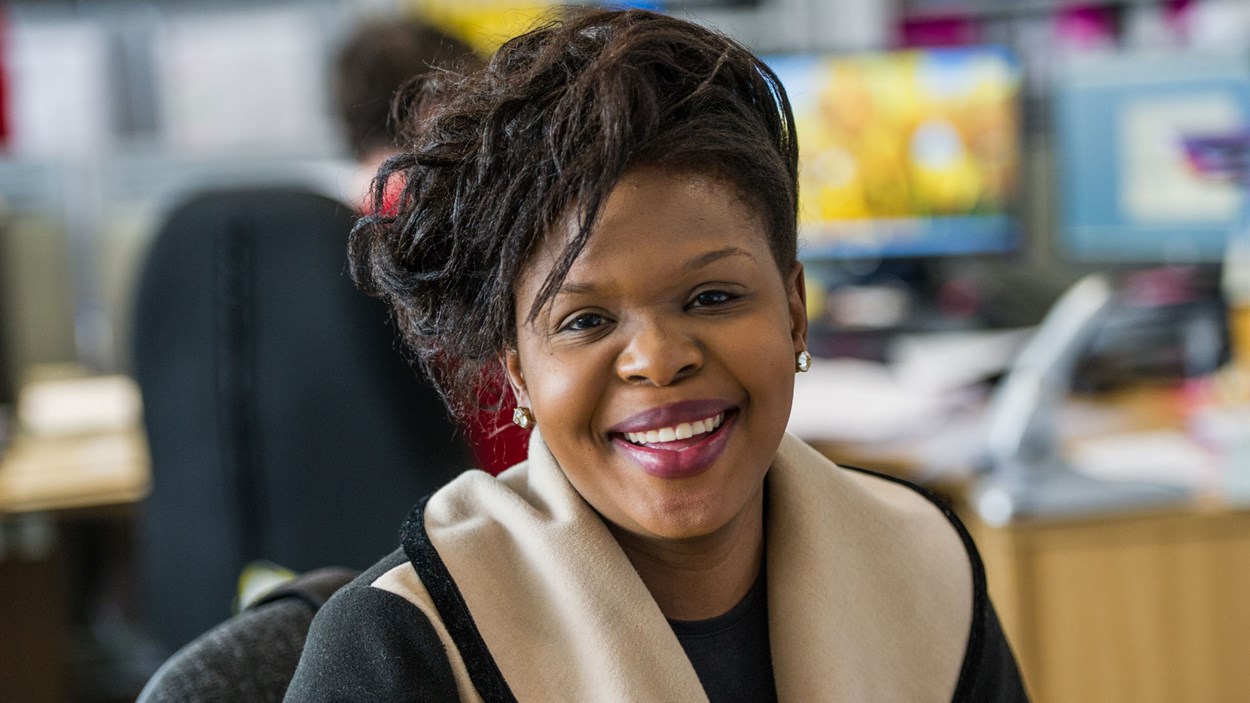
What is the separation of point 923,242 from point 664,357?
72.8 inches

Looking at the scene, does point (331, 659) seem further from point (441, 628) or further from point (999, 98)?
point (999, 98)

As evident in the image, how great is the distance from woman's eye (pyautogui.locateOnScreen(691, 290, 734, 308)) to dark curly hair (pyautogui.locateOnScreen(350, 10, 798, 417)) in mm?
69

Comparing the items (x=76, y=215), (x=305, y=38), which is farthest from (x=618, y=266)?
(x=305, y=38)

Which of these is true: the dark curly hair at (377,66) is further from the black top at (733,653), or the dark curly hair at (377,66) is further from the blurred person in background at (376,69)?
the black top at (733,653)

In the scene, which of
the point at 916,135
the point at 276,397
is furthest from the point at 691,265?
the point at 916,135

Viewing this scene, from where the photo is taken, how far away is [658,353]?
0.89 metres

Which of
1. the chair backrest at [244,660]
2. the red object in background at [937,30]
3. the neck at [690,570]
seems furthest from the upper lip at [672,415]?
the red object in background at [937,30]

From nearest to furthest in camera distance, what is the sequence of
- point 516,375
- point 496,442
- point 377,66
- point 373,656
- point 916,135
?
1. point 373,656
2. point 516,375
3. point 496,442
4. point 377,66
5. point 916,135

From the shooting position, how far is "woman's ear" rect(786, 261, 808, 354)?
1.01 meters

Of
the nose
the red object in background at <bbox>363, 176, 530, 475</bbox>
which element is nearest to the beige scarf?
the nose

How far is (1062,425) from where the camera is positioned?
2168 millimetres

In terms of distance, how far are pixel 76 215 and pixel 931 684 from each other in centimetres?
244

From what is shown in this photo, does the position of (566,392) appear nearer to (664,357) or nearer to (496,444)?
(664,357)

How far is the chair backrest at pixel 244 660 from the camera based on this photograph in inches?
36.2
